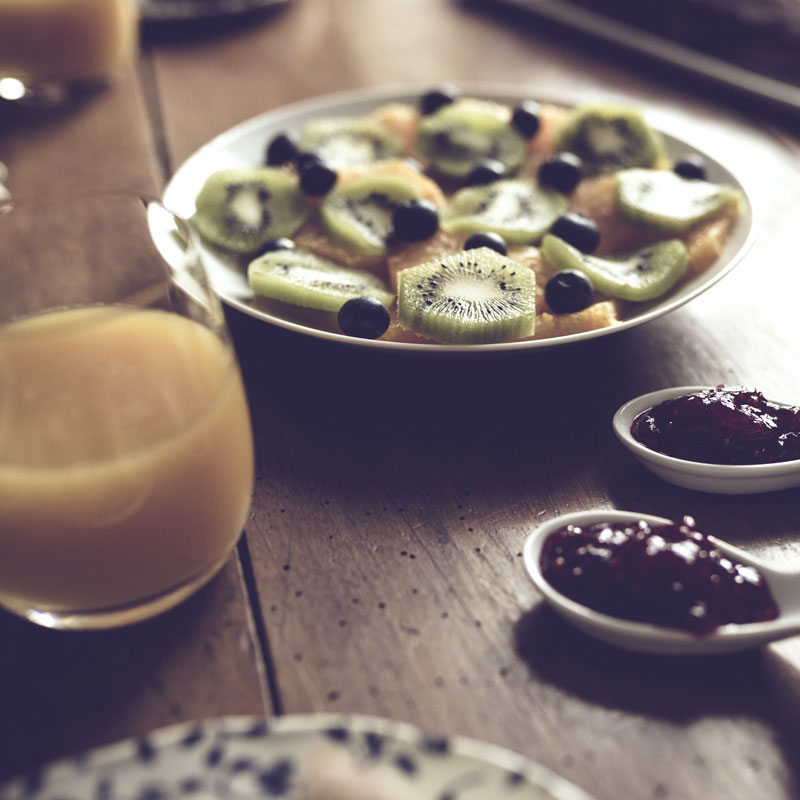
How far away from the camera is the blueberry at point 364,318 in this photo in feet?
3.33

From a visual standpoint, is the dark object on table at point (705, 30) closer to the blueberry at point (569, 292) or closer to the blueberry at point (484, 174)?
the blueberry at point (484, 174)

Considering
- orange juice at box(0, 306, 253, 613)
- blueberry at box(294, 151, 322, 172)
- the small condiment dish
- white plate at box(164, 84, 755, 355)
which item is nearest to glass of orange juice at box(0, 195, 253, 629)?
orange juice at box(0, 306, 253, 613)

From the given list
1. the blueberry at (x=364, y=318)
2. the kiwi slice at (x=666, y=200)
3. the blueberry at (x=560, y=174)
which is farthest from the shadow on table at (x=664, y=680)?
the blueberry at (x=560, y=174)

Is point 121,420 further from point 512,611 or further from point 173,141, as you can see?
point 173,141

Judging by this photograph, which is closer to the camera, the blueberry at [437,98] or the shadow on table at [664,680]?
the shadow on table at [664,680]

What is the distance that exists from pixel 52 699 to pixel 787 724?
586 mm

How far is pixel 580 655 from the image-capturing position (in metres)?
0.72

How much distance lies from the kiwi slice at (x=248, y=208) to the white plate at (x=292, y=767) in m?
0.83

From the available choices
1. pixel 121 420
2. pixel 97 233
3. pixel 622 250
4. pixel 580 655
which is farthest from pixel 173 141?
pixel 580 655

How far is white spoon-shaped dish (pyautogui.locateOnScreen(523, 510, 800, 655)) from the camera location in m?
0.67

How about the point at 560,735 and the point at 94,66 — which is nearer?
the point at 560,735

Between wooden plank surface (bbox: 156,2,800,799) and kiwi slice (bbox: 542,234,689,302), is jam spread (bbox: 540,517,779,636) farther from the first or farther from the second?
kiwi slice (bbox: 542,234,689,302)

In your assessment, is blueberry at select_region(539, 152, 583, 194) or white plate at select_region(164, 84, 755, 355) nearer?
white plate at select_region(164, 84, 755, 355)

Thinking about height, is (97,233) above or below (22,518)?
above
